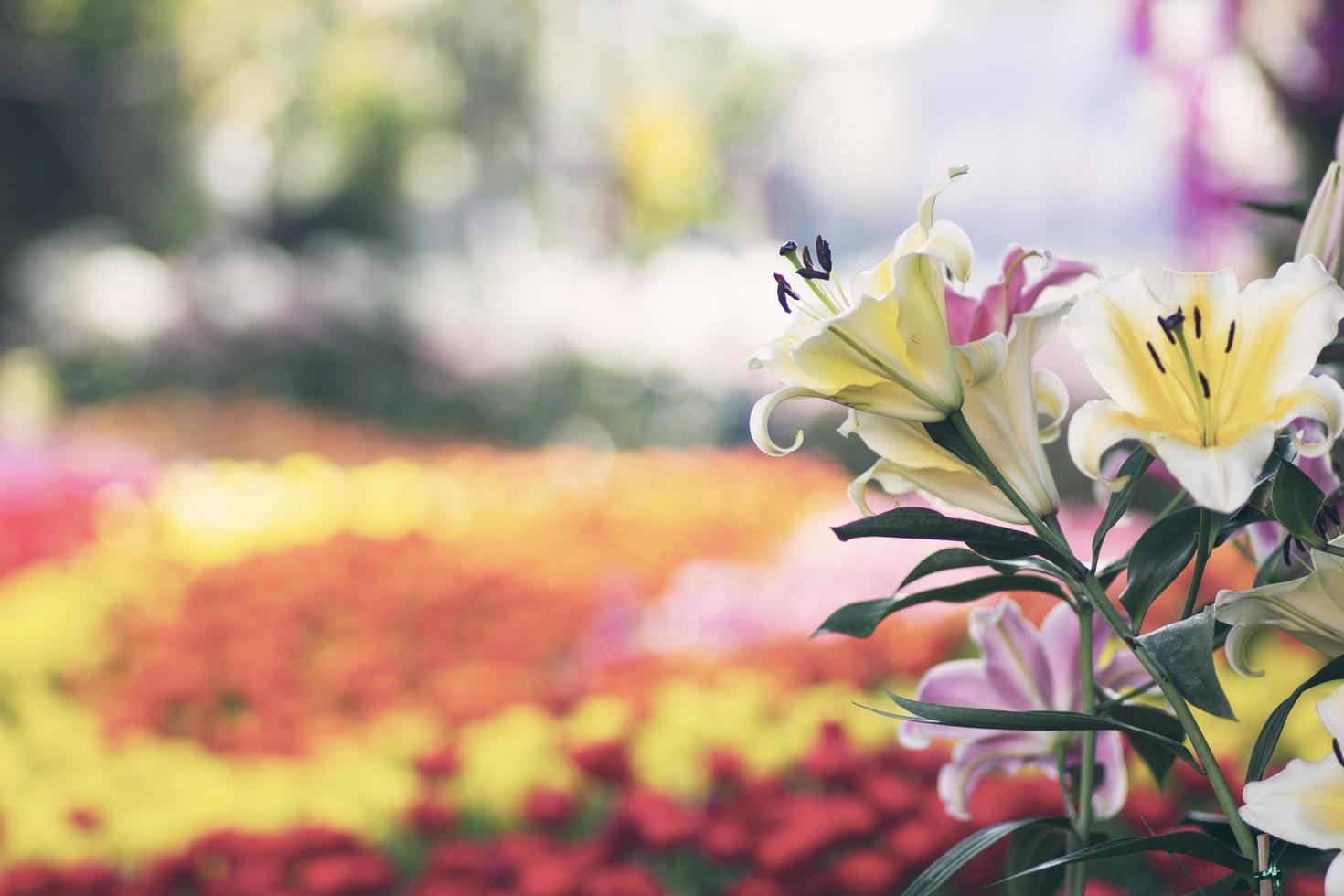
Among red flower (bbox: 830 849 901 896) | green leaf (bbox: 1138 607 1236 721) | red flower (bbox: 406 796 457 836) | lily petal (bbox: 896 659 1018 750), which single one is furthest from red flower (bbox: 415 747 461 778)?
green leaf (bbox: 1138 607 1236 721)

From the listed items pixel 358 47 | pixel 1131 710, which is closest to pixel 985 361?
pixel 1131 710

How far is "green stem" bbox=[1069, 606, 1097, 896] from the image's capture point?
29.8 inches

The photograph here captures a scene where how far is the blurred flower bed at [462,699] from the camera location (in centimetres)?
130

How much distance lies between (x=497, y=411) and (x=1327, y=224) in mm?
7187

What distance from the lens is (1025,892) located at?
30.3 inches

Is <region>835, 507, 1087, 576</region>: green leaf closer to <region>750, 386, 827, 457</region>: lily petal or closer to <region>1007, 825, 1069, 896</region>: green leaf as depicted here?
<region>750, 386, 827, 457</region>: lily petal

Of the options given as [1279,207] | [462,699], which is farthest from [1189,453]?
[462,699]

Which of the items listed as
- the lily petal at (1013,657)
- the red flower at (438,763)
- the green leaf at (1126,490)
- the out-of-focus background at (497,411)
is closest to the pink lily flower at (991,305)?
the green leaf at (1126,490)

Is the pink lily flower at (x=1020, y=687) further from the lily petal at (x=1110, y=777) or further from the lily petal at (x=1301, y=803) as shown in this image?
the lily petal at (x=1301, y=803)

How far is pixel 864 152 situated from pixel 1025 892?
15.3 m

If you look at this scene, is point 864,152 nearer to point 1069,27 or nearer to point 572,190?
point 572,190

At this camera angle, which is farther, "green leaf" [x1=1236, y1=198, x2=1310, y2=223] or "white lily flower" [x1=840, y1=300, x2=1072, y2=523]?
"green leaf" [x1=1236, y1=198, x2=1310, y2=223]

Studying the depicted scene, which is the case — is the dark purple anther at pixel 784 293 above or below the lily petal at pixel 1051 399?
above

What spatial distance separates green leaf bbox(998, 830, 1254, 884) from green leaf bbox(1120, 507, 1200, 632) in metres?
0.11
